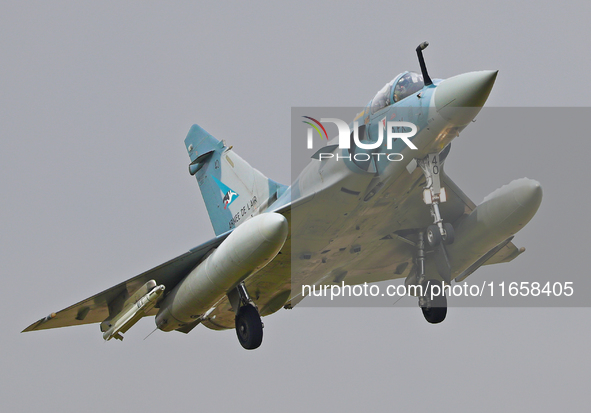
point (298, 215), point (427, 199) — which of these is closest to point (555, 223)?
point (427, 199)

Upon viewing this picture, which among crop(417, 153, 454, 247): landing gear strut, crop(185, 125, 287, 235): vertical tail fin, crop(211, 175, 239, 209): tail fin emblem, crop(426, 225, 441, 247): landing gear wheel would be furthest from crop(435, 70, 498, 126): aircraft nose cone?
crop(211, 175, 239, 209): tail fin emblem

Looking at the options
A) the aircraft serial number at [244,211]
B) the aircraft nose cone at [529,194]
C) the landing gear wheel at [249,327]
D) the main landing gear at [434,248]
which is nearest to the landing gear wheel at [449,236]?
the main landing gear at [434,248]

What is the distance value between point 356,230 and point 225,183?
4.81 meters

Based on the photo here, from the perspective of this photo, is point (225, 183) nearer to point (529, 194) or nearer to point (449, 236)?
point (449, 236)

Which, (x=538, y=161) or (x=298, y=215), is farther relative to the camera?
(x=538, y=161)

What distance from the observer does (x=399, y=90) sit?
1175 centimetres

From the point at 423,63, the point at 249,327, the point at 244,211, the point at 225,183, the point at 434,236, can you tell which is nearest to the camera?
the point at 423,63

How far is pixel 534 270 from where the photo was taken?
15508 mm

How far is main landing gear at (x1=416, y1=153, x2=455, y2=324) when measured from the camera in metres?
11.8

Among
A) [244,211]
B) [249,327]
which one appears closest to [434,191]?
[249,327]

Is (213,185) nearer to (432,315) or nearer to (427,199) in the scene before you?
(432,315)

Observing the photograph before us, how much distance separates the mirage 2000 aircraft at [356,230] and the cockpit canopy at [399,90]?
2 cm

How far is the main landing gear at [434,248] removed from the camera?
465 inches

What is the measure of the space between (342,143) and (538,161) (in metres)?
4.22
